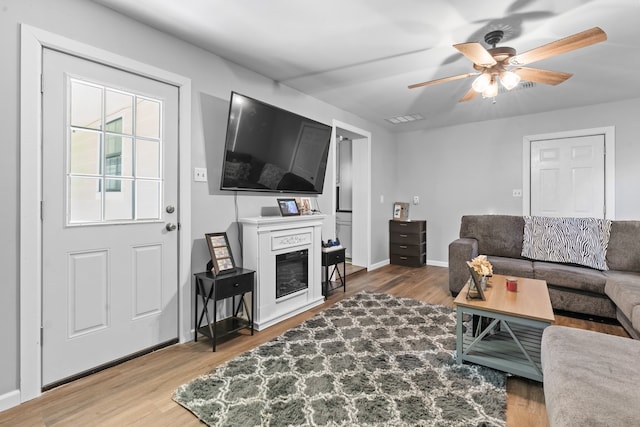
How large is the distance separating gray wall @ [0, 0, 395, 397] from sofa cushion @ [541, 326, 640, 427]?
2.38 m

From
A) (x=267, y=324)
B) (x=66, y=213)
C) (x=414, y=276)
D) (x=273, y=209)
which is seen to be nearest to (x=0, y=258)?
(x=66, y=213)

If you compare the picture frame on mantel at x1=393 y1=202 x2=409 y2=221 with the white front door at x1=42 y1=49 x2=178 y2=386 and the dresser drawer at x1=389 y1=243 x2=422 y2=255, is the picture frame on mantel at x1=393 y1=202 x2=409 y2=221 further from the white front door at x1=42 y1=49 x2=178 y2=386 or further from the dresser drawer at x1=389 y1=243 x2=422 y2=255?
the white front door at x1=42 y1=49 x2=178 y2=386

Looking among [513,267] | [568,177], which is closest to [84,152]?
[513,267]

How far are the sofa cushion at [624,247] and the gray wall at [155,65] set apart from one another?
300cm

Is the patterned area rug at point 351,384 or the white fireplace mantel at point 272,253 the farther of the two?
the white fireplace mantel at point 272,253

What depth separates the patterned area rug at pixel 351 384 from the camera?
5.39 ft

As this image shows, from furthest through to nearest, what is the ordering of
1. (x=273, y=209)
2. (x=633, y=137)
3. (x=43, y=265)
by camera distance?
1. (x=633, y=137)
2. (x=273, y=209)
3. (x=43, y=265)

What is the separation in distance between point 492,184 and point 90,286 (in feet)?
16.8

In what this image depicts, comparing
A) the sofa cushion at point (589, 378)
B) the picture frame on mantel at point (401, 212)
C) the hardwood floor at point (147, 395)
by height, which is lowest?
the hardwood floor at point (147, 395)

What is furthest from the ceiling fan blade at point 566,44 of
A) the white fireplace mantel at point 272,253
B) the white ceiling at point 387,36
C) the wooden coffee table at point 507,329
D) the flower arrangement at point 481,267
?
the white fireplace mantel at point 272,253

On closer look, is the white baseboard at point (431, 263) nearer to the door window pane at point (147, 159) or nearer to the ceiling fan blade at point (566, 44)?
the ceiling fan blade at point (566, 44)

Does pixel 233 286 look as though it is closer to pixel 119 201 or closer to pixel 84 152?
pixel 119 201

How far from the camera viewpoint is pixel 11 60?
1721 millimetres

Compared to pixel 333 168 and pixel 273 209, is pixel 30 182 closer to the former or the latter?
pixel 273 209
